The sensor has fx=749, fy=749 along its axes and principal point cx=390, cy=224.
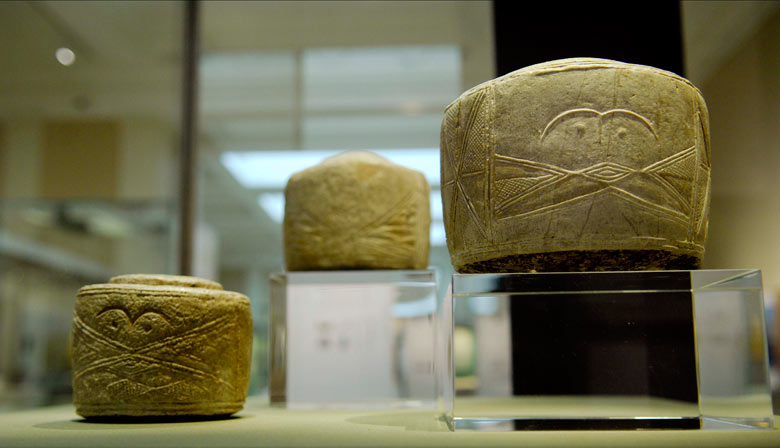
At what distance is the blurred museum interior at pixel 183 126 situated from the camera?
171 inches

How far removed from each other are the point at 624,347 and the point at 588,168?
57 centimetres

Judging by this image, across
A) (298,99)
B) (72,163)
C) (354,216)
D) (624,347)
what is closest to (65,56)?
(72,163)

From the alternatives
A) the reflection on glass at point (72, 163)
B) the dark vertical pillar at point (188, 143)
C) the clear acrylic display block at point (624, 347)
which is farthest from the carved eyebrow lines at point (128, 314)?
the dark vertical pillar at point (188, 143)

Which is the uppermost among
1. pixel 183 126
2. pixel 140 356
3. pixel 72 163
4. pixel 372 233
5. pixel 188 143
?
pixel 183 126

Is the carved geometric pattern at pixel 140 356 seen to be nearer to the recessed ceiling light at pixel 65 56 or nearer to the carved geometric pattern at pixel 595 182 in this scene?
the carved geometric pattern at pixel 595 182

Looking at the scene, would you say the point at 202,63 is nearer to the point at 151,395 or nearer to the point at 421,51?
the point at 421,51

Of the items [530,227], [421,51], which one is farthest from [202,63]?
[530,227]

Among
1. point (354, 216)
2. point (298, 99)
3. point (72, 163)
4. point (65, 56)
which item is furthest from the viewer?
point (298, 99)

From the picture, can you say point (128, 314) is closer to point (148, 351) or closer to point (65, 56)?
point (148, 351)

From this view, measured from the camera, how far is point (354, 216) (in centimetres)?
329

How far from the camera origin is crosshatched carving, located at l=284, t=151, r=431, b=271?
3.29 m

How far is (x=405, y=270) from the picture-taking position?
11.1 ft

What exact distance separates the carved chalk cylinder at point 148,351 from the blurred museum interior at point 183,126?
207cm

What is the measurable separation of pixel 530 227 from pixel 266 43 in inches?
115
